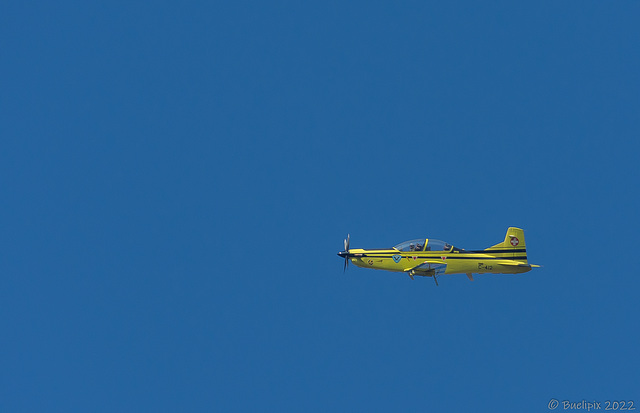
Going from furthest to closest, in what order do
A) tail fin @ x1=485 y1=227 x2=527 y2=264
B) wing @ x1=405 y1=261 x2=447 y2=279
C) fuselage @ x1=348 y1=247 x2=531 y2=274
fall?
tail fin @ x1=485 y1=227 x2=527 y2=264 → fuselage @ x1=348 y1=247 x2=531 y2=274 → wing @ x1=405 y1=261 x2=447 y2=279

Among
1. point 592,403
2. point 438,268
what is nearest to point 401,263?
point 438,268

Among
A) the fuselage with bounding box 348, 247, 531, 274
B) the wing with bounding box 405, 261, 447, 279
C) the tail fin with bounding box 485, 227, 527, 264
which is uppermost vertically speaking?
the tail fin with bounding box 485, 227, 527, 264

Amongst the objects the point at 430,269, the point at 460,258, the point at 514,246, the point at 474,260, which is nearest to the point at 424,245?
the point at 430,269

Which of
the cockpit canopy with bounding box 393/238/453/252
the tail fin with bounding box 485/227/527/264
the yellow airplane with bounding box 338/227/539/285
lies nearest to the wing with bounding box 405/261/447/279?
the yellow airplane with bounding box 338/227/539/285

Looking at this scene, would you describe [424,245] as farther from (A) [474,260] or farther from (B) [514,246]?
(B) [514,246]

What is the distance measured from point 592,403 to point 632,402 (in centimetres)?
243

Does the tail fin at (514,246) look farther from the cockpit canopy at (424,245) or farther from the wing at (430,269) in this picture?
the wing at (430,269)

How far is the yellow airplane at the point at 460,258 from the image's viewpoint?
56875 mm

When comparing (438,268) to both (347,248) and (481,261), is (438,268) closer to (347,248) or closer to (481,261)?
(481,261)

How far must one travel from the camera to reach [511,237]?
5722 cm

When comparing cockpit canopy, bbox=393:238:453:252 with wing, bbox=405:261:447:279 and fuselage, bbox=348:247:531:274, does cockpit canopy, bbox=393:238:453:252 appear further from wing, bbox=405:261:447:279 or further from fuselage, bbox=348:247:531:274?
wing, bbox=405:261:447:279

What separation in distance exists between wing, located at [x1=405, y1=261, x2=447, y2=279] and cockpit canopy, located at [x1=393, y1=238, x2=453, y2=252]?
1.07 m

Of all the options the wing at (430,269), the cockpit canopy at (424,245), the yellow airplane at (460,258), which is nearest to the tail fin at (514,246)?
the yellow airplane at (460,258)

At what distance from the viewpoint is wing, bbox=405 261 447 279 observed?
56.6m
